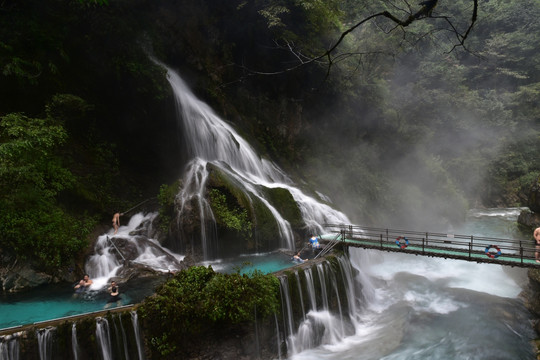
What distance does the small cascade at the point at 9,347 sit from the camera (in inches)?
267

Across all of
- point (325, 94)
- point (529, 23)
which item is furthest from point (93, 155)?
point (529, 23)

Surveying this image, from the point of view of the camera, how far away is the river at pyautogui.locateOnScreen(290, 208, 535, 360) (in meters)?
11.2

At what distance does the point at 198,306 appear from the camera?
830 cm

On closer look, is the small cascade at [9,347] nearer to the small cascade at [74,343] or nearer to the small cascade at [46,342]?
the small cascade at [46,342]

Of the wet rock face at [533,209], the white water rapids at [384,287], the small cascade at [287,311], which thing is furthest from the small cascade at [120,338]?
the wet rock face at [533,209]

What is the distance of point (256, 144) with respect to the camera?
21734 mm

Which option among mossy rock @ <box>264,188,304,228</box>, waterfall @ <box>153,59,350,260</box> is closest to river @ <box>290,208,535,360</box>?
waterfall @ <box>153,59,350,260</box>

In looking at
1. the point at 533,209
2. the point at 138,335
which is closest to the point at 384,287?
the point at 533,209

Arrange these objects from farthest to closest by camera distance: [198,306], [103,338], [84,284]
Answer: [84,284]
[198,306]
[103,338]

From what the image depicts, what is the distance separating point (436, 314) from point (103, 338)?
12.7 metres

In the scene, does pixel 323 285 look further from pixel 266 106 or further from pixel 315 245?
pixel 266 106

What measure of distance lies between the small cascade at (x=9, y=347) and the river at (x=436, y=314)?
7119mm

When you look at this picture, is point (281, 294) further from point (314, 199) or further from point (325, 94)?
point (325, 94)

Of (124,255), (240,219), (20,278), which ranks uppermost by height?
(240,219)
